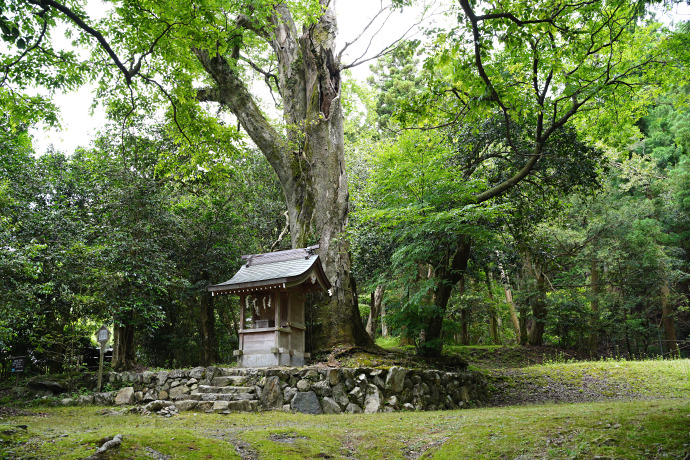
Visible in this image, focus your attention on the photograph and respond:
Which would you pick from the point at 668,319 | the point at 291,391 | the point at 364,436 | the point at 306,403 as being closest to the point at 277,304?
the point at 291,391

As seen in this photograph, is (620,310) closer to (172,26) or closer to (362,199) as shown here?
(362,199)

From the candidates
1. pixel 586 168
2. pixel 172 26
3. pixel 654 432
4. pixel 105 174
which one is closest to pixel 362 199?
pixel 586 168

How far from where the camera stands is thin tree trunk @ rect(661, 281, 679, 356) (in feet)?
53.7

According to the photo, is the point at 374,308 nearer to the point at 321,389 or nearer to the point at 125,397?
the point at 321,389

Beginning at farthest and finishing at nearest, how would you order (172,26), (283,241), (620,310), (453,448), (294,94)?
(620,310)
(283,241)
(294,94)
(172,26)
(453,448)

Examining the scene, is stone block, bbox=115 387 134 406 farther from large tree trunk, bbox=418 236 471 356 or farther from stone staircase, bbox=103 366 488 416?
large tree trunk, bbox=418 236 471 356

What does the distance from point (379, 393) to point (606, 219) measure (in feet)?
40.0

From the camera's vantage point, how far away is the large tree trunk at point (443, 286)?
10.2 metres

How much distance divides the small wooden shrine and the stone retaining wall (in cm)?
88

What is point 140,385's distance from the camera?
8828 mm

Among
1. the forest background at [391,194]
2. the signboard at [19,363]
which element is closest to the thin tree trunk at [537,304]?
the forest background at [391,194]

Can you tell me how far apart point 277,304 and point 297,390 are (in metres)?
1.90

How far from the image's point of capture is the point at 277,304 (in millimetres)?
9023

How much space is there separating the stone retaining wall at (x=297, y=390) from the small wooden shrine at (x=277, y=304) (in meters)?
0.88
